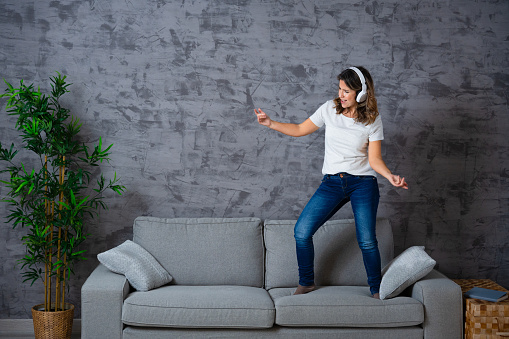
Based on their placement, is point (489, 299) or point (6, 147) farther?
point (6, 147)

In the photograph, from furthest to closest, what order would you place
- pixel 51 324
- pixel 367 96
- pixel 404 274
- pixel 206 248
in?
pixel 206 248 → pixel 51 324 → pixel 367 96 → pixel 404 274

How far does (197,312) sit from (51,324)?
42.2 inches

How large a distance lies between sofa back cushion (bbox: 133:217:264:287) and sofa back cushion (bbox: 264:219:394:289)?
0.09 m

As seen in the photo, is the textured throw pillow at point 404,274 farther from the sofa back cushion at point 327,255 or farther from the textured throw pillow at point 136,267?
the textured throw pillow at point 136,267

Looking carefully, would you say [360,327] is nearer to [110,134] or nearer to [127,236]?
[127,236]

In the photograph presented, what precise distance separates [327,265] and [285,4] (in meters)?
1.84

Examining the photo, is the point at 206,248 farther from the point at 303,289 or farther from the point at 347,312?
the point at 347,312

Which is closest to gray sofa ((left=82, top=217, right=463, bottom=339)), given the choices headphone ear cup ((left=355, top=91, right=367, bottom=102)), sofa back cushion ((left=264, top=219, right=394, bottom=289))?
sofa back cushion ((left=264, top=219, right=394, bottom=289))

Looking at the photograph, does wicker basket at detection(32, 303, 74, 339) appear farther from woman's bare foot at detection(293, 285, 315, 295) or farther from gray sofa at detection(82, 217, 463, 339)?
woman's bare foot at detection(293, 285, 315, 295)

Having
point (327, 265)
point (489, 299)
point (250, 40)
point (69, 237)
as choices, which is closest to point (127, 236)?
point (69, 237)

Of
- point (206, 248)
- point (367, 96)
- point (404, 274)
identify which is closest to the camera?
point (404, 274)

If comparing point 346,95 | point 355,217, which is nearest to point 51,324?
point 355,217

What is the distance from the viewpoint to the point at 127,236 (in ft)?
11.8

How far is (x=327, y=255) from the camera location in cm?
329
